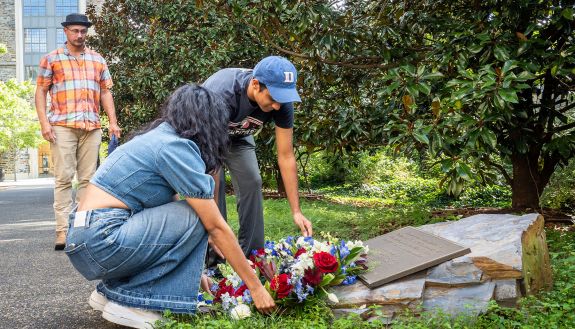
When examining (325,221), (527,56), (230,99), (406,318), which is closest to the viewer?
(406,318)

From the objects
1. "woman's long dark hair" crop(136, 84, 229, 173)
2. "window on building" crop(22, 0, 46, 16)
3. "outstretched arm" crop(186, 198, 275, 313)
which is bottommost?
"outstretched arm" crop(186, 198, 275, 313)

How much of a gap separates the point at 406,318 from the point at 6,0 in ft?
162

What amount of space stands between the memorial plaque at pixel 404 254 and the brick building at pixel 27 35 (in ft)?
146

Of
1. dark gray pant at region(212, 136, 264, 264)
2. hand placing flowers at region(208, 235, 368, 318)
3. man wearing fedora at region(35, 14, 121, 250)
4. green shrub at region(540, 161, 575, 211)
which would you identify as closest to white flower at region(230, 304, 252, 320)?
hand placing flowers at region(208, 235, 368, 318)

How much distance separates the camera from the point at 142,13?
12398mm

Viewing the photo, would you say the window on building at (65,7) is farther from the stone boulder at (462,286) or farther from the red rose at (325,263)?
the stone boulder at (462,286)

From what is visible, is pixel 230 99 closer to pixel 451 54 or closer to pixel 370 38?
pixel 451 54

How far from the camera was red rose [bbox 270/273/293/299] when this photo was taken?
120 inches

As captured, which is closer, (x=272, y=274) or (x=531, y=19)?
(x=272, y=274)

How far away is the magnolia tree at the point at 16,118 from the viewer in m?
31.4

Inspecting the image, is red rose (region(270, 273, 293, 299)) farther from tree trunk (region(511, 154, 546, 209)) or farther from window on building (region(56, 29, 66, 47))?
window on building (region(56, 29, 66, 47))

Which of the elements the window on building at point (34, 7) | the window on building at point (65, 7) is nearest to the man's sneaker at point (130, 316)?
the window on building at point (65, 7)

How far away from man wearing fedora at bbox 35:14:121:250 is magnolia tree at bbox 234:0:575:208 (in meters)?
1.63

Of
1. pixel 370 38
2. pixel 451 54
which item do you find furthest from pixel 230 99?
pixel 370 38
